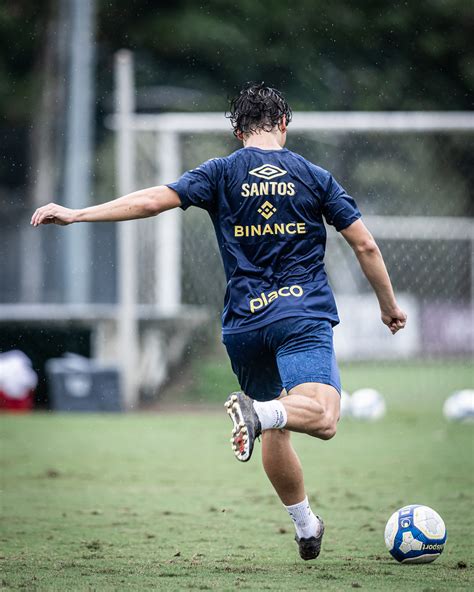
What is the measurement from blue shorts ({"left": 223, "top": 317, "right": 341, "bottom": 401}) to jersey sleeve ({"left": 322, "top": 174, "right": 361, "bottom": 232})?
45 centimetres

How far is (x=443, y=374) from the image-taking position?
16.8 meters

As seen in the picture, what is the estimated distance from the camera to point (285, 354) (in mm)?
5191

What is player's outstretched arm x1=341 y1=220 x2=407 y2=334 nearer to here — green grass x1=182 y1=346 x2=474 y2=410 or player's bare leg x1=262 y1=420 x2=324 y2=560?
player's bare leg x1=262 y1=420 x2=324 y2=560

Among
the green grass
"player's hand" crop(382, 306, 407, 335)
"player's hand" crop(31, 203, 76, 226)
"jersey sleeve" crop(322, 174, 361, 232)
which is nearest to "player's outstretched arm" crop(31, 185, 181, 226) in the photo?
"player's hand" crop(31, 203, 76, 226)

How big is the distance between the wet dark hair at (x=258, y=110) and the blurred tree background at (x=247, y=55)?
55.0 feet

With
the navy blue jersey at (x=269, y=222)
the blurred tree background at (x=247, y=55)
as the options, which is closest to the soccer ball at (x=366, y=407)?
the navy blue jersey at (x=269, y=222)

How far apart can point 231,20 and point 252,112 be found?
878 inches

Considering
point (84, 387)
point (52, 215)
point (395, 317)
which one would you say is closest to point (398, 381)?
point (84, 387)

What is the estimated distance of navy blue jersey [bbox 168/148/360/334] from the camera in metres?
5.26

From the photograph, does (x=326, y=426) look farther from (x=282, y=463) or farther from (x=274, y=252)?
(x=274, y=252)

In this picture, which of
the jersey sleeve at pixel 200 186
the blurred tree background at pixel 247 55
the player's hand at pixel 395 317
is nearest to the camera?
the jersey sleeve at pixel 200 186

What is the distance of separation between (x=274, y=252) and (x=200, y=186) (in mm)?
437

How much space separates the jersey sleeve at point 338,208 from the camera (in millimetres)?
5309

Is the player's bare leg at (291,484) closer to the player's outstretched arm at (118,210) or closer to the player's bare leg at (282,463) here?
the player's bare leg at (282,463)
